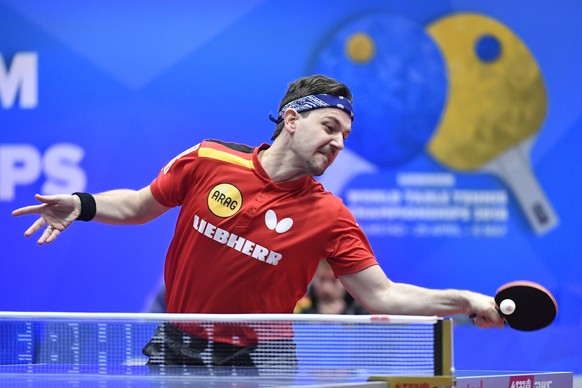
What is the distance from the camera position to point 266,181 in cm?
394

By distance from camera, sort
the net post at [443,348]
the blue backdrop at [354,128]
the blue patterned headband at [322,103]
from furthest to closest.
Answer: the blue backdrop at [354,128] < the blue patterned headband at [322,103] < the net post at [443,348]

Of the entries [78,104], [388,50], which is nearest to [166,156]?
[78,104]

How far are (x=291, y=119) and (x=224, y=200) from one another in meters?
0.45

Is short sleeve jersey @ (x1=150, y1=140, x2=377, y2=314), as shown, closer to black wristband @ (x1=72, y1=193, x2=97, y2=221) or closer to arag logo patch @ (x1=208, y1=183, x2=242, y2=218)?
arag logo patch @ (x1=208, y1=183, x2=242, y2=218)

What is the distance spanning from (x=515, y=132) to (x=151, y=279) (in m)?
2.83

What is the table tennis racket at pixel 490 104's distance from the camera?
6887mm

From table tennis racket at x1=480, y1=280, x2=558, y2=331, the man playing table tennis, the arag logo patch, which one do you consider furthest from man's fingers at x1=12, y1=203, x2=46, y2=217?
table tennis racket at x1=480, y1=280, x2=558, y2=331

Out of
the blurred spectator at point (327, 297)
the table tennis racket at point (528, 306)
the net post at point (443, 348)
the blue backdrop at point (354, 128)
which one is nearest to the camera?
the net post at point (443, 348)

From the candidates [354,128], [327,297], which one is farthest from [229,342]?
[354,128]

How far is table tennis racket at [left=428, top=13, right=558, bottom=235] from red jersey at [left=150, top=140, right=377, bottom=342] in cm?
318

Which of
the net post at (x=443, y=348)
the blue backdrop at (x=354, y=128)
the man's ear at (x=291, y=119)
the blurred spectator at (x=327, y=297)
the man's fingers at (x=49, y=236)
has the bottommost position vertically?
the net post at (x=443, y=348)

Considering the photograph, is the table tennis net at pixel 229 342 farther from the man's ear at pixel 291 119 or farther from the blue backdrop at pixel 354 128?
the blue backdrop at pixel 354 128

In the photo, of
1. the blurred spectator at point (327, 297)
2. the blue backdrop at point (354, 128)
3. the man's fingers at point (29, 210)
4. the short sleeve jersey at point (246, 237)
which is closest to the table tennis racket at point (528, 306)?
the short sleeve jersey at point (246, 237)

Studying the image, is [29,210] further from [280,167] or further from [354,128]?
[354,128]
